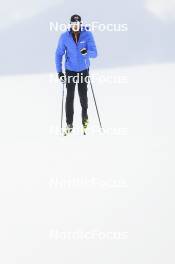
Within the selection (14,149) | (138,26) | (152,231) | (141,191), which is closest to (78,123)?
(14,149)

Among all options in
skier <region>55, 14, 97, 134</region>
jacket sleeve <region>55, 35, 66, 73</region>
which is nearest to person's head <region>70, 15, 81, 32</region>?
skier <region>55, 14, 97, 134</region>

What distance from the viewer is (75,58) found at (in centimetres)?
423

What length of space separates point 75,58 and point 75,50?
0.05 m

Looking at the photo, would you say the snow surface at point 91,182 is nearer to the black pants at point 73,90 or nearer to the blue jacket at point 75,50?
the black pants at point 73,90

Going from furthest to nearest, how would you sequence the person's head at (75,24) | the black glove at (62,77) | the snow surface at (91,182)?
the black glove at (62,77)
the person's head at (75,24)
the snow surface at (91,182)

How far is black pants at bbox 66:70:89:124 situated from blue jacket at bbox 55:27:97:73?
0.04 meters

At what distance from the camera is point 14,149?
14.8 feet

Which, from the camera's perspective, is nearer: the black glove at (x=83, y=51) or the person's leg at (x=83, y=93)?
the black glove at (x=83, y=51)

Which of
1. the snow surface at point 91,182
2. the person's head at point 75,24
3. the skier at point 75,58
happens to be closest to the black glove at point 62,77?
the skier at point 75,58

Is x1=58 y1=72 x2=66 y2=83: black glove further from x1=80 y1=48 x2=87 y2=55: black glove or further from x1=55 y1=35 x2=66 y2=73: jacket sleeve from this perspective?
x1=80 y1=48 x2=87 y2=55: black glove

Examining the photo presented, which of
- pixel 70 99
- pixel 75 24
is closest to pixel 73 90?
pixel 70 99

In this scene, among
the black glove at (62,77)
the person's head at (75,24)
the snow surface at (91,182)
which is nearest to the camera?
the snow surface at (91,182)

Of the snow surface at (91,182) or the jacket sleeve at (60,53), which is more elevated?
the jacket sleeve at (60,53)

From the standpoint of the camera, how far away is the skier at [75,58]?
418cm
